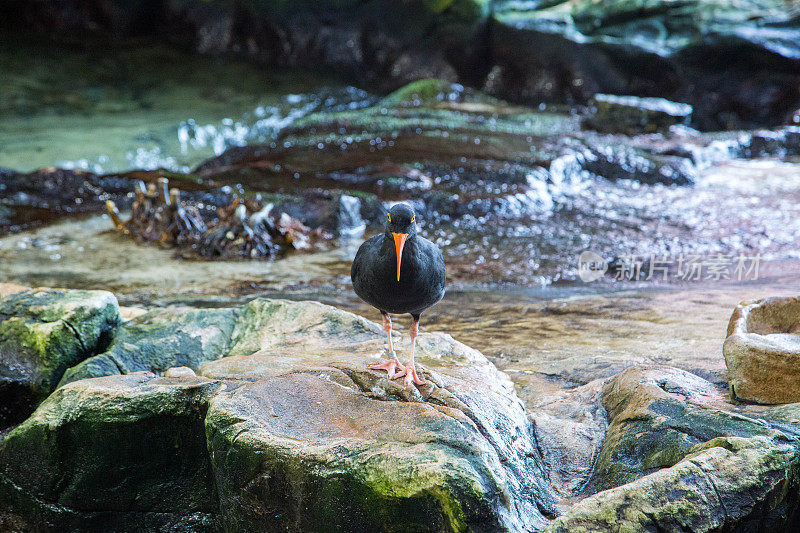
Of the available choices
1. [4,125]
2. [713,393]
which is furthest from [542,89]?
[713,393]

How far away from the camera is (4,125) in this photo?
1398cm

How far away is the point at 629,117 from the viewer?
13.1 metres

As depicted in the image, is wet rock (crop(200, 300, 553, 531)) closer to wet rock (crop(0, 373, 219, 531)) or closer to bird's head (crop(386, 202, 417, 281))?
wet rock (crop(0, 373, 219, 531))

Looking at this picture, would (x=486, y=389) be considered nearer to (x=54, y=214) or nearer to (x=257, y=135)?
(x=54, y=214)

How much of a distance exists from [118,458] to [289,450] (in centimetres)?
112

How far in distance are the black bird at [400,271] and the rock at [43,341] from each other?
6.38 feet

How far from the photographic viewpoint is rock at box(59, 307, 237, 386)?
147 inches

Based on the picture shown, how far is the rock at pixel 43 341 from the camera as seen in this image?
12.7ft

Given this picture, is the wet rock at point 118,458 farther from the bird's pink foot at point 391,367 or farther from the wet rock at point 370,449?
the bird's pink foot at point 391,367

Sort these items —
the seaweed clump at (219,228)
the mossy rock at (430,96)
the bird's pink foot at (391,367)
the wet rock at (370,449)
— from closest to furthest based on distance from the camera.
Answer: the wet rock at (370,449) < the bird's pink foot at (391,367) < the seaweed clump at (219,228) < the mossy rock at (430,96)

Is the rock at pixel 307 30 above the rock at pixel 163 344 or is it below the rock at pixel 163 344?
above

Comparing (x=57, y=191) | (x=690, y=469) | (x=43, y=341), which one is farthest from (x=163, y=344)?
(x=57, y=191)

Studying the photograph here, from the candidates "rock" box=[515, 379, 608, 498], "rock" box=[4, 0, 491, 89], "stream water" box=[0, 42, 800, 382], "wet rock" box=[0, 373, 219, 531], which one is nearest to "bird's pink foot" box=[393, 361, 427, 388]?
"rock" box=[515, 379, 608, 498]

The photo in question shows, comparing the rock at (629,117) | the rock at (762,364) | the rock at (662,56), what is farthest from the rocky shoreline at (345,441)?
the rock at (662,56)
